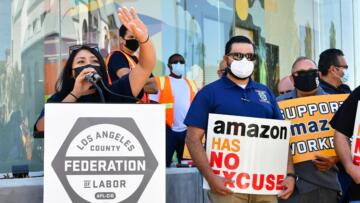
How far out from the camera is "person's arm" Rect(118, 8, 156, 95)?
4719mm

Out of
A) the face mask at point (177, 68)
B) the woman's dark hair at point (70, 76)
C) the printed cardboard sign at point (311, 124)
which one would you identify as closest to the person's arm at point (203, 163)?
the woman's dark hair at point (70, 76)

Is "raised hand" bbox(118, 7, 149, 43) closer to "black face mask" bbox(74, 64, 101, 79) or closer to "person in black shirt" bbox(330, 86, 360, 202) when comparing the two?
"black face mask" bbox(74, 64, 101, 79)

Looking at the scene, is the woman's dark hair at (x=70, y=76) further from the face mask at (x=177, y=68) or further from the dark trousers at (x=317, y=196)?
the face mask at (x=177, y=68)

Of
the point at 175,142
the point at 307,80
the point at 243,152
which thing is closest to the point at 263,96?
the point at 243,152

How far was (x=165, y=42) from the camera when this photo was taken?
10633 mm

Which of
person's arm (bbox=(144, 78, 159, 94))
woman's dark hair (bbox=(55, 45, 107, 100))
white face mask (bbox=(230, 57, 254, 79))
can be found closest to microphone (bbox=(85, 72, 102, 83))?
woman's dark hair (bbox=(55, 45, 107, 100))

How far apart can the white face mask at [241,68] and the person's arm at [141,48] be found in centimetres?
55

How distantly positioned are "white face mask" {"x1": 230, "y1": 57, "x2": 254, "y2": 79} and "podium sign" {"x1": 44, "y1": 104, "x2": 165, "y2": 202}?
1.05m

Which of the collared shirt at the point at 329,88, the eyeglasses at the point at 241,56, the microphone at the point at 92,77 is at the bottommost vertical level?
the collared shirt at the point at 329,88

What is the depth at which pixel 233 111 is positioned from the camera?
4996 millimetres

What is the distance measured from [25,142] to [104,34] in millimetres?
1990

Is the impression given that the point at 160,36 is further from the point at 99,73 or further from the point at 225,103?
the point at 99,73

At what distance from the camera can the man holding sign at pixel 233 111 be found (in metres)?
4.94

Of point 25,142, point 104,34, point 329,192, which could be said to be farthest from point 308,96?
point 104,34
